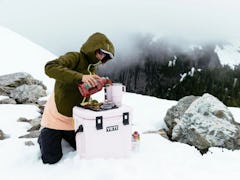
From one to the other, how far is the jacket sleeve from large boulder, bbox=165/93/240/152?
2.54 meters

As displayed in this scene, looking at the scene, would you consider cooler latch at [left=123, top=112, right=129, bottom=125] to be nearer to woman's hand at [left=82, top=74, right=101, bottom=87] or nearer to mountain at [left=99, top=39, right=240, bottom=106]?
woman's hand at [left=82, top=74, right=101, bottom=87]

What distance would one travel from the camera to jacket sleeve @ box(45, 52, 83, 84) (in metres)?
4.52

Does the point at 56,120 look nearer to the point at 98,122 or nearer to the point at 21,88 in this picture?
the point at 98,122

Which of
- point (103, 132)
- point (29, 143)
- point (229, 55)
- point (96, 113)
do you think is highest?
point (96, 113)

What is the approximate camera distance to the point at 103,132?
4680 mm

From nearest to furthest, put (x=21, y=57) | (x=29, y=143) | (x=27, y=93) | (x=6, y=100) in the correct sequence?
(x=29, y=143), (x=6, y=100), (x=27, y=93), (x=21, y=57)

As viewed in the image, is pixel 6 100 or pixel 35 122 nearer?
pixel 35 122

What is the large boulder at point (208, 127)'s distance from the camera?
629cm

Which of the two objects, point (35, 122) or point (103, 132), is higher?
point (103, 132)

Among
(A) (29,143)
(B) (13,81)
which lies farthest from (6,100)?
(A) (29,143)

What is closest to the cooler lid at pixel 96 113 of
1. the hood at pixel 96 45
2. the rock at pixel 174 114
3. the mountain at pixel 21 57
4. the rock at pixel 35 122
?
the hood at pixel 96 45

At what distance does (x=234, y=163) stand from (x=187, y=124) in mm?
1430

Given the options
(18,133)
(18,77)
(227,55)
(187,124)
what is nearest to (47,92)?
(18,77)

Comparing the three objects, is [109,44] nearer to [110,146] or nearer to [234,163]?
[110,146]
